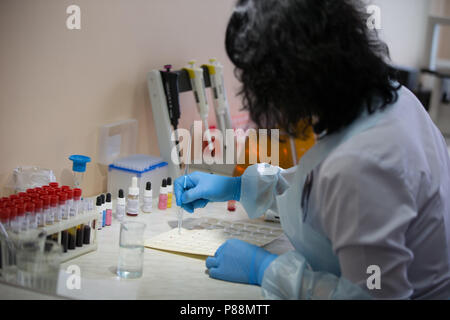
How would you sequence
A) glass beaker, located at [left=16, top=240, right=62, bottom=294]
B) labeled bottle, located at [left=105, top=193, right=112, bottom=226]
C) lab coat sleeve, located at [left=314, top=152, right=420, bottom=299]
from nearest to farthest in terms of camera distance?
lab coat sleeve, located at [left=314, top=152, right=420, bottom=299] → glass beaker, located at [left=16, top=240, right=62, bottom=294] → labeled bottle, located at [left=105, top=193, right=112, bottom=226]

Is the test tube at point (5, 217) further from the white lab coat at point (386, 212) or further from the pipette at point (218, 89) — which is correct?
the pipette at point (218, 89)

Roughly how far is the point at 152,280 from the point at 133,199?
1.74 feet

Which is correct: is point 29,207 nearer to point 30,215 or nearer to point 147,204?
point 30,215

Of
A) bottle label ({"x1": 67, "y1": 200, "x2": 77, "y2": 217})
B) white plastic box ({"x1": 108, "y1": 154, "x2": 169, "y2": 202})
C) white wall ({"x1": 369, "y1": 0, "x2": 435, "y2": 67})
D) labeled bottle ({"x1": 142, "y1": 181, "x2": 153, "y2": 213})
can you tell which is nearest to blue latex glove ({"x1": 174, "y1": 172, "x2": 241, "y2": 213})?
labeled bottle ({"x1": 142, "y1": 181, "x2": 153, "y2": 213})

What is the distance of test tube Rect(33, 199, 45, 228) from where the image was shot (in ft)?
4.30

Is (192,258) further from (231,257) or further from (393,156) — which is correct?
(393,156)

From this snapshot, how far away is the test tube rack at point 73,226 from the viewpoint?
125 cm

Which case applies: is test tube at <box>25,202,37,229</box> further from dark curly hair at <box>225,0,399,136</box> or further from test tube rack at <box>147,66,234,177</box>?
test tube rack at <box>147,66,234,177</box>

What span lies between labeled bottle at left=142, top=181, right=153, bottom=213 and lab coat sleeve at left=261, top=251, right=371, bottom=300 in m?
0.72

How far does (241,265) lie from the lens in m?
1.34

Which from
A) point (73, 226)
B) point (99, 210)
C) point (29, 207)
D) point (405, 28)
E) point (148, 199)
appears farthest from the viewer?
point (405, 28)

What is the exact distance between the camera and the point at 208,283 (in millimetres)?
1342

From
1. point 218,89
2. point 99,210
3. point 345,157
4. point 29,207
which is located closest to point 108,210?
point 99,210
